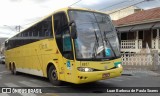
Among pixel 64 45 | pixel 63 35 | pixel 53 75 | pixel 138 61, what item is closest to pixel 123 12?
pixel 138 61

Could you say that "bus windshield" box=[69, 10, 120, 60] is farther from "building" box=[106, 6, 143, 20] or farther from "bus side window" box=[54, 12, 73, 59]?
"building" box=[106, 6, 143, 20]

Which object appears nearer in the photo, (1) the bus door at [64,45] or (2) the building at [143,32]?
(1) the bus door at [64,45]

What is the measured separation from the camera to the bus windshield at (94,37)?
10383 millimetres

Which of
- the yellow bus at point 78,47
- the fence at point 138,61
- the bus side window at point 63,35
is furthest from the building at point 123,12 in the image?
the bus side window at point 63,35

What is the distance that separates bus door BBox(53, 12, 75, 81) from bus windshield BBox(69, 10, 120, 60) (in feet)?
1.56

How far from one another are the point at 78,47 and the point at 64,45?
3.57 ft

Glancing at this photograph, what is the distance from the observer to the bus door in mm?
10734

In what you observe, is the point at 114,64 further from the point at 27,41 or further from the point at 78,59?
the point at 27,41

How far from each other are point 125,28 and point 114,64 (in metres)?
20.6

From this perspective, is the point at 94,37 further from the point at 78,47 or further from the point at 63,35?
the point at 63,35

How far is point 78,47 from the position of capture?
10.3 m

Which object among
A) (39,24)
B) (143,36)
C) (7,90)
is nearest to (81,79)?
(7,90)

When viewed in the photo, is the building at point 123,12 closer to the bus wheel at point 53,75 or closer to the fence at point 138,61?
the fence at point 138,61

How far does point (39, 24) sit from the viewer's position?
14.5m
